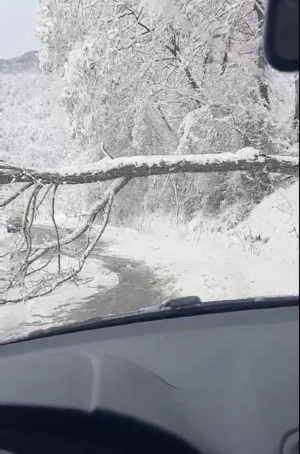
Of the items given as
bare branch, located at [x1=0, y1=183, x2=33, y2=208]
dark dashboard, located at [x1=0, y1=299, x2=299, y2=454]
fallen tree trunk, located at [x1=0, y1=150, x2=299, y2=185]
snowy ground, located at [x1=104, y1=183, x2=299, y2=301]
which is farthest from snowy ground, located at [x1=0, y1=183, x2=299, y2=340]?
fallen tree trunk, located at [x1=0, y1=150, x2=299, y2=185]

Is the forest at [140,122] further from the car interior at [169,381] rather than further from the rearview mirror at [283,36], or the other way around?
the rearview mirror at [283,36]

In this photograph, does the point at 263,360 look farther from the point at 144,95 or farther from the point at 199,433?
the point at 144,95

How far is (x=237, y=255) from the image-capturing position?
2482 mm

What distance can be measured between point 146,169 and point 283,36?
18.4 feet

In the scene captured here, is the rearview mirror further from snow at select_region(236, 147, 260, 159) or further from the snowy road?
the snowy road

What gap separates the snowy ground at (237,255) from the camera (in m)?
0.90

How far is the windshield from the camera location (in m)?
3.61

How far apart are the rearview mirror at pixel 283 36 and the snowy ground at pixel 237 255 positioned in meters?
0.17

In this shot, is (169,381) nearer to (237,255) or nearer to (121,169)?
(237,255)

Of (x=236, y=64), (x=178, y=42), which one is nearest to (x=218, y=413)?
(x=236, y=64)

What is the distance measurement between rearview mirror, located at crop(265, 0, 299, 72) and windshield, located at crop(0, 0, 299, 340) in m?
0.24

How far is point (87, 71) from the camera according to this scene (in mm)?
12898

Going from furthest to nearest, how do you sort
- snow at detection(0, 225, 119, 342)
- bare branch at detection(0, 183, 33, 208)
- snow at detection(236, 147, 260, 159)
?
snow at detection(0, 225, 119, 342), bare branch at detection(0, 183, 33, 208), snow at detection(236, 147, 260, 159)

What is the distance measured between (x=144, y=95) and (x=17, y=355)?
1175cm
